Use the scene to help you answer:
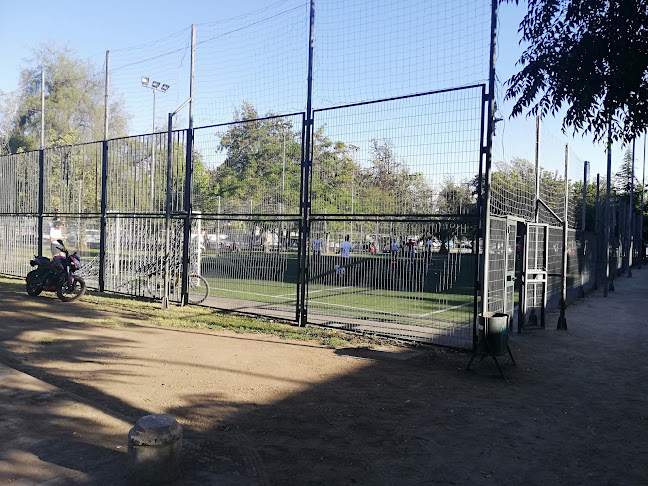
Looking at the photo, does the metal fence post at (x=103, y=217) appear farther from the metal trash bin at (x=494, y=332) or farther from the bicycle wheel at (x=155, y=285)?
the metal trash bin at (x=494, y=332)

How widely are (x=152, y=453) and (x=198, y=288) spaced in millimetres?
9032

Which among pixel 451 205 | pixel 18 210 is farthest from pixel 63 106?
pixel 451 205

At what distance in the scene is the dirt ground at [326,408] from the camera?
4.04 meters

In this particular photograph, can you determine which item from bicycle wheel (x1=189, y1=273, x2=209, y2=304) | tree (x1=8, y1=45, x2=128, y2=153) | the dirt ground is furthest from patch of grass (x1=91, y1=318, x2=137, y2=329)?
tree (x1=8, y1=45, x2=128, y2=153)

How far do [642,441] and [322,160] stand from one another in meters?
6.95

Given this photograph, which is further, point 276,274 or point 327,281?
point 276,274

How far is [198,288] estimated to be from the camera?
12.4m

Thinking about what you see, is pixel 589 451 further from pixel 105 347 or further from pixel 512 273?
Answer: pixel 105 347

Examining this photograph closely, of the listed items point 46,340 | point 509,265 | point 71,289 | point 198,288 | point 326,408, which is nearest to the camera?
point 326,408

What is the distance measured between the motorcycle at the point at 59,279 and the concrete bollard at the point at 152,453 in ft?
32.9

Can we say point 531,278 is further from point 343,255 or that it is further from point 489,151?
point 343,255

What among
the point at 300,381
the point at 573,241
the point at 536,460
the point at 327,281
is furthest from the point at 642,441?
the point at 573,241

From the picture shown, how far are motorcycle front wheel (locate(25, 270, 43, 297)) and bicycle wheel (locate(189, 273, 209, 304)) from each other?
12.7 feet

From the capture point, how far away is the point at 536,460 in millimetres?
4309
